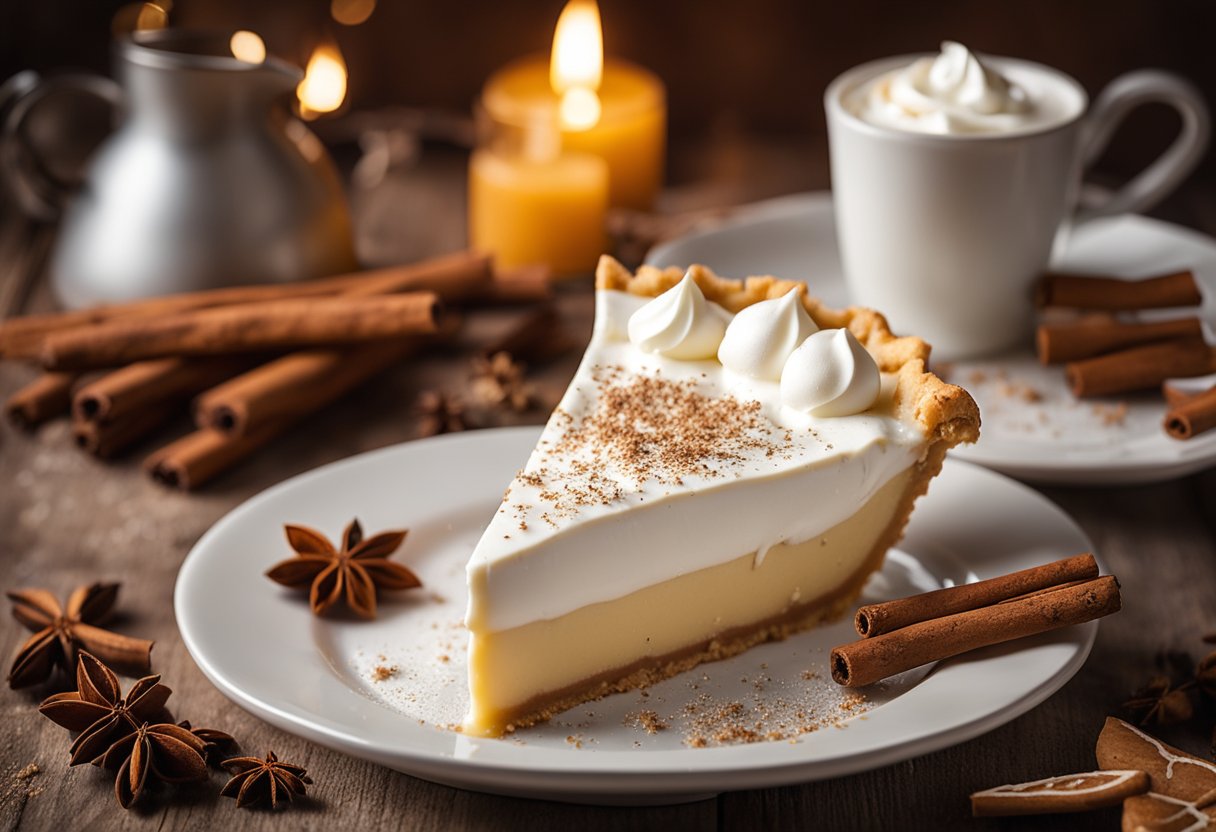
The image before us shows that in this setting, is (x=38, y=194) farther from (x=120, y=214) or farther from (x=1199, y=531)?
(x=1199, y=531)

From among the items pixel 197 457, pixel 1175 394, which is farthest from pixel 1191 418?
pixel 197 457

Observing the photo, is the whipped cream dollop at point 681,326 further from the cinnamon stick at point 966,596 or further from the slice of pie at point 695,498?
the cinnamon stick at point 966,596

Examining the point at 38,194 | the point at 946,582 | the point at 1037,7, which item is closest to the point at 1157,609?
the point at 946,582

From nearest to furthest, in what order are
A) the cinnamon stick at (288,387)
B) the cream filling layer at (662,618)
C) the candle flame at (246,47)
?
1. the cream filling layer at (662,618)
2. the cinnamon stick at (288,387)
3. the candle flame at (246,47)

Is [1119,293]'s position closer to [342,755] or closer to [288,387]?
[288,387]

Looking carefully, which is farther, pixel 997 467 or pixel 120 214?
pixel 120 214

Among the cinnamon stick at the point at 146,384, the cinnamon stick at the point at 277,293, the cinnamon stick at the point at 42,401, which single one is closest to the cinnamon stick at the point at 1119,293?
the cinnamon stick at the point at 277,293
